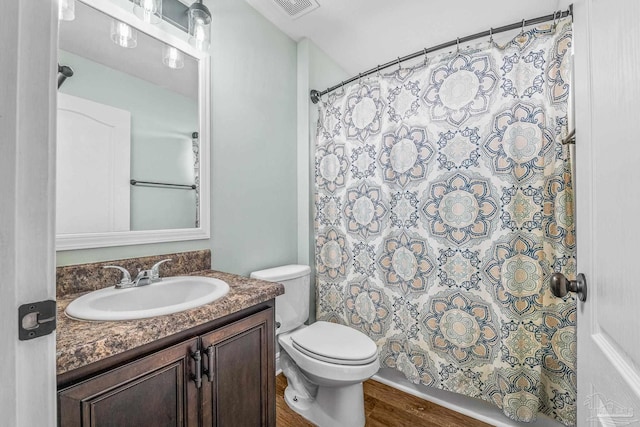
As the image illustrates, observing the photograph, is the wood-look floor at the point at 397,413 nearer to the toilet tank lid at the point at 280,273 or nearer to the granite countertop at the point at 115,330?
the toilet tank lid at the point at 280,273

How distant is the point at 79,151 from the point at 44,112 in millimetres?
839

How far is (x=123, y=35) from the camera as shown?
3.90 ft

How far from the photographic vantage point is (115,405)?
0.69 meters

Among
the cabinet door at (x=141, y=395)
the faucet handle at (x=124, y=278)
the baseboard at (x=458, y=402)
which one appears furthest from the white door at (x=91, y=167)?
the baseboard at (x=458, y=402)

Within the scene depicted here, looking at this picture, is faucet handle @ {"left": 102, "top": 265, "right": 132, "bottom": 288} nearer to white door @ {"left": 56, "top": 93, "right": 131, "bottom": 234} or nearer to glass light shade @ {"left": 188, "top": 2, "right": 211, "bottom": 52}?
white door @ {"left": 56, "top": 93, "right": 131, "bottom": 234}

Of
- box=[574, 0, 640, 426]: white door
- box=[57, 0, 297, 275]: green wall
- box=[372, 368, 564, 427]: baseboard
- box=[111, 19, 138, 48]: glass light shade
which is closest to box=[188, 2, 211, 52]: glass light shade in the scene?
box=[57, 0, 297, 275]: green wall

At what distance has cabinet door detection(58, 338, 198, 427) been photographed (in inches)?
24.9

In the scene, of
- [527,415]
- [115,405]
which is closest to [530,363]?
[527,415]

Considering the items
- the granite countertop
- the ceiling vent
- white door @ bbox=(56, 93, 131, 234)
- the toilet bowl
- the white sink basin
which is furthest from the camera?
the ceiling vent

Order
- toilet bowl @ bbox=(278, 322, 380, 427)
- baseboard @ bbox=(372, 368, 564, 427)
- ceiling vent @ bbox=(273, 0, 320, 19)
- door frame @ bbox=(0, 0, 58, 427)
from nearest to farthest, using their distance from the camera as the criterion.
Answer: door frame @ bbox=(0, 0, 58, 427)
toilet bowl @ bbox=(278, 322, 380, 427)
baseboard @ bbox=(372, 368, 564, 427)
ceiling vent @ bbox=(273, 0, 320, 19)

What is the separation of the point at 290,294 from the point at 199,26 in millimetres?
1502

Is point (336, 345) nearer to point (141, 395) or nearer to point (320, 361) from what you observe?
point (320, 361)

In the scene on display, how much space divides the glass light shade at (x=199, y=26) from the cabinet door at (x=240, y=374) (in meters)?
1.35

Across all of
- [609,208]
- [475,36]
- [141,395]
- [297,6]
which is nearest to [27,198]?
[141,395]
